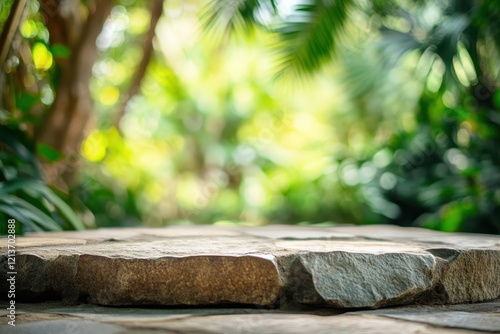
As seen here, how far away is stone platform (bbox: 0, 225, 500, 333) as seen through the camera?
136 cm

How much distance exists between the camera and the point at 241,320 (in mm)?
1322

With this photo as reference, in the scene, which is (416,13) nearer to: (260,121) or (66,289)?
(260,121)

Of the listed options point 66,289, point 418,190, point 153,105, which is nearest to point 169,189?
point 153,105

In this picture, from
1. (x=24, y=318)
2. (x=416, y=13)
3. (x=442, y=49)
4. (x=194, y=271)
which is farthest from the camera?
(x=416, y=13)

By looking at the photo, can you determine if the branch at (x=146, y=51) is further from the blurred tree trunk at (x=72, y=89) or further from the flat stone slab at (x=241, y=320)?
the flat stone slab at (x=241, y=320)

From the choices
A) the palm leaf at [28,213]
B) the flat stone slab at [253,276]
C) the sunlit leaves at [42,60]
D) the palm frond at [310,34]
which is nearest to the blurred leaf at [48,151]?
the palm leaf at [28,213]

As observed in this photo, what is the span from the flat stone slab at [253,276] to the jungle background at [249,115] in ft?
3.05

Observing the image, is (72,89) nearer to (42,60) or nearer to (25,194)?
(42,60)

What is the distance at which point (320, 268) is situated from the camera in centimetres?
147

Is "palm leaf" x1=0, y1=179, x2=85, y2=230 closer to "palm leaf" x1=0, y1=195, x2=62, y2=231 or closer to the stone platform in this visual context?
"palm leaf" x1=0, y1=195, x2=62, y2=231

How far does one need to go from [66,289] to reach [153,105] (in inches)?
250

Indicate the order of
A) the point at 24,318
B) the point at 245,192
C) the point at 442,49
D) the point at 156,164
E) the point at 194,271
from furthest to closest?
the point at 156,164 → the point at 245,192 → the point at 442,49 → the point at 194,271 → the point at 24,318

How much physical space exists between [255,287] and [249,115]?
6584mm

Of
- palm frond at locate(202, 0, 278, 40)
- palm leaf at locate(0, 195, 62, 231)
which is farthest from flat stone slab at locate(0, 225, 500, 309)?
palm frond at locate(202, 0, 278, 40)
